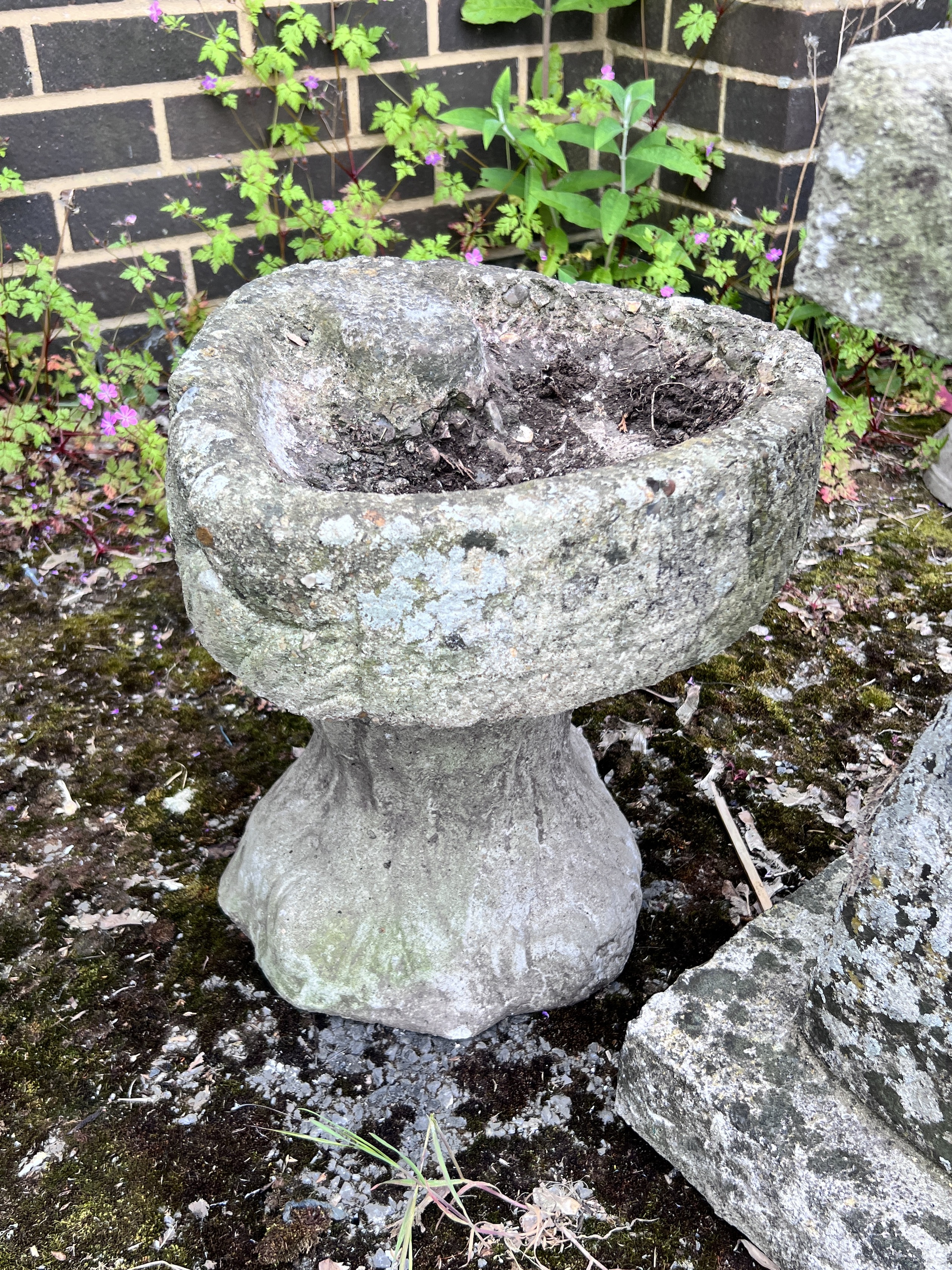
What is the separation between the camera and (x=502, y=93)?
3.35 m

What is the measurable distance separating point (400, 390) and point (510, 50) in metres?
2.20

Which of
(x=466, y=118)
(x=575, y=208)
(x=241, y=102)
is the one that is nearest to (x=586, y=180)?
(x=575, y=208)

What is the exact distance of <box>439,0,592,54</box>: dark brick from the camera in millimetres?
3475

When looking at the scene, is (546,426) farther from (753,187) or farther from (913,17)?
(913,17)

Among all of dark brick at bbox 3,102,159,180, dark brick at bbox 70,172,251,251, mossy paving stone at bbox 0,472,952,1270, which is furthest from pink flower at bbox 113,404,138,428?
dark brick at bbox 3,102,159,180

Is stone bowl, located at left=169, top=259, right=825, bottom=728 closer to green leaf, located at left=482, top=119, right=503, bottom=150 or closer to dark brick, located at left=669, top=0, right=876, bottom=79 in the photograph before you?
green leaf, located at left=482, top=119, right=503, bottom=150

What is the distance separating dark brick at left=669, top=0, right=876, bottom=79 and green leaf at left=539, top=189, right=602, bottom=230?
615 mm

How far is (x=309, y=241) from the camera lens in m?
3.46

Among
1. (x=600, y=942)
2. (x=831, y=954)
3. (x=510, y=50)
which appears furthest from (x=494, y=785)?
(x=510, y=50)

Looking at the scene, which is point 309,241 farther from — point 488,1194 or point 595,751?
point 488,1194

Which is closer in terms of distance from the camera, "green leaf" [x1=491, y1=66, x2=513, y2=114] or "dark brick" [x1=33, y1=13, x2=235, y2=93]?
"dark brick" [x1=33, y1=13, x2=235, y2=93]

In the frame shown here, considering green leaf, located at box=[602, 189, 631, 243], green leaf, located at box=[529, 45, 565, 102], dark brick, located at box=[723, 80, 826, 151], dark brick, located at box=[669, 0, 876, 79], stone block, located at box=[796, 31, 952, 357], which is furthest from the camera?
green leaf, located at box=[529, 45, 565, 102]

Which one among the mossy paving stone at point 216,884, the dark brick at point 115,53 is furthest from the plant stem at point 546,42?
the mossy paving stone at point 216,884

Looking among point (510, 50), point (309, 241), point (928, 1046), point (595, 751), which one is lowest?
point (595, 751)
